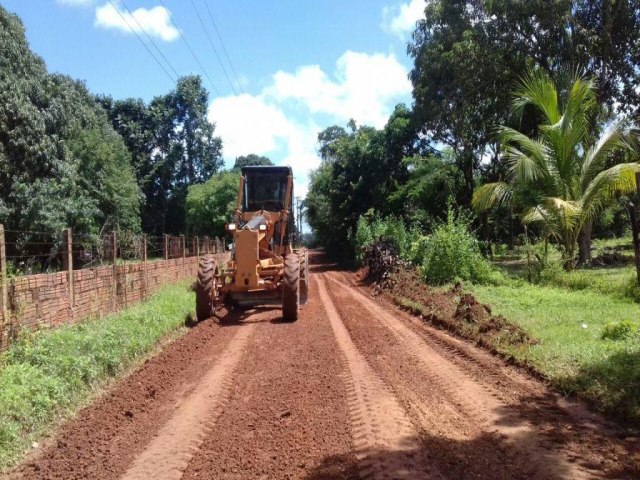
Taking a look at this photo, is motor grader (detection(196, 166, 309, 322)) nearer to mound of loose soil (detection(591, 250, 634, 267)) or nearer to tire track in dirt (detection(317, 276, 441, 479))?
tire track in dirt (detection(317, 276, 441, 479))

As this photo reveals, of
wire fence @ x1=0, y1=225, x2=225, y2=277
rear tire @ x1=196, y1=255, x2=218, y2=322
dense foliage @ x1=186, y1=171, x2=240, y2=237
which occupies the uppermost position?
dense foliage @ x1=186, y1=171, x2=240, y2=237

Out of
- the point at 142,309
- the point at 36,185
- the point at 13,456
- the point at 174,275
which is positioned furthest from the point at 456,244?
the point at 36,185

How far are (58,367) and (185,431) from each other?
2.15 m

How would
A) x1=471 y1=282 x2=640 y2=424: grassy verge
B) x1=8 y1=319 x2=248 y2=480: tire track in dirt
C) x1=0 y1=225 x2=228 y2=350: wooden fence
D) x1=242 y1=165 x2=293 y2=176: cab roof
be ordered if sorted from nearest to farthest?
x1=8 y1=319 x2=248 y2=480: tire track in dirt → x1=471 y1=282 x2=640 y2=424: grassy verge → x1=0 y1=225 x2=228 y2=350: wooden fence → x1=242 y1=165 x2=293 y2=176: cab roof

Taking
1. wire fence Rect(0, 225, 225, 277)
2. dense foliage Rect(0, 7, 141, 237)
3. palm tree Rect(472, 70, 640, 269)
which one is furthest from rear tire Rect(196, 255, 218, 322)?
dense foliage Rect(0, 7, 141, 237)

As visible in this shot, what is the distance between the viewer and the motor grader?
12.0m

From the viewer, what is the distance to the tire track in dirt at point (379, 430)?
424 cm

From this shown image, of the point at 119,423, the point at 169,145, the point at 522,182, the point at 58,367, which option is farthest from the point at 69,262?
the point at 169,145

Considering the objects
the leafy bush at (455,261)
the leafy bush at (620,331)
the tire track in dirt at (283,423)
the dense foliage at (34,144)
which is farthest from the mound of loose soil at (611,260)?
the dense foliage at (34,144)

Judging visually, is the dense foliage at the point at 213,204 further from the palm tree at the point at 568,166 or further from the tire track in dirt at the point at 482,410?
the tire track in dirt at the point at 482,410

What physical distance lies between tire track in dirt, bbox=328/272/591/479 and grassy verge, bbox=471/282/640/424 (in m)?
0.93

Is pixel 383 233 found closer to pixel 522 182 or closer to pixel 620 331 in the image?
pixel 522 182

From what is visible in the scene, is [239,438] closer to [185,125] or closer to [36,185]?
[36,185]

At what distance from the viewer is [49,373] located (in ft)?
20.8
